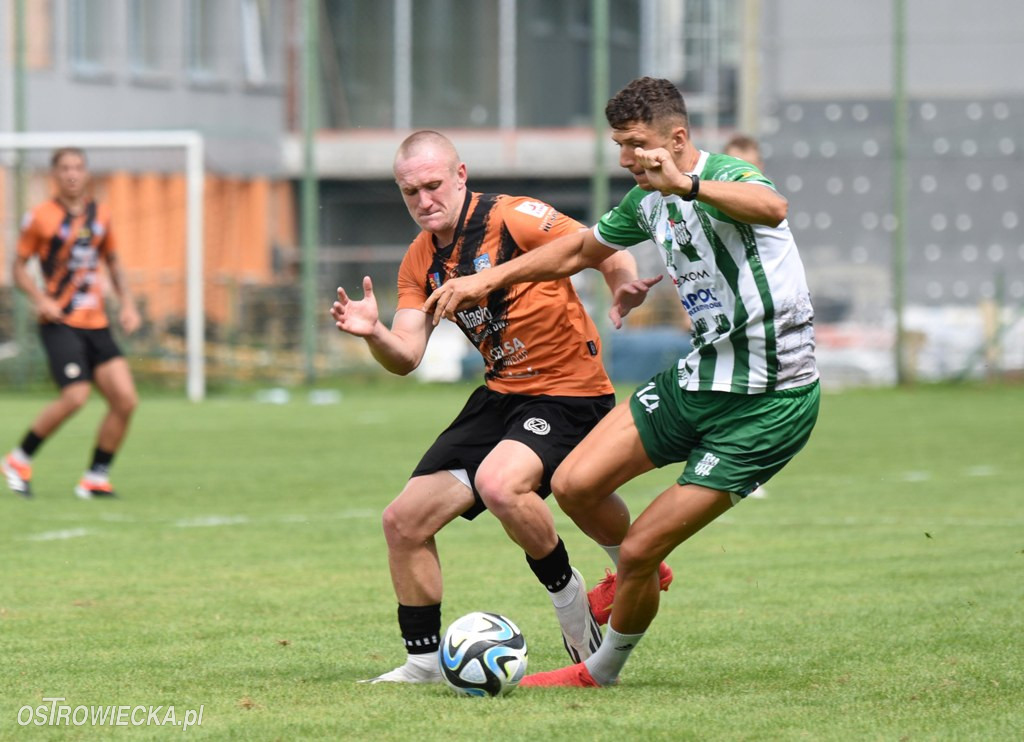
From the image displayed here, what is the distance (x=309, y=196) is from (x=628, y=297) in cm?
1653

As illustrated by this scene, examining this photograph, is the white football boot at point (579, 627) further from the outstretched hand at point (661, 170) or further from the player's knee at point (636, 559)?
the outstretched hand at point (661, 170)

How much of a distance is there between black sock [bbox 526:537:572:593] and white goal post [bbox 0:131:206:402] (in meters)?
14.2

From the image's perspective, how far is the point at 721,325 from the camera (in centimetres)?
546

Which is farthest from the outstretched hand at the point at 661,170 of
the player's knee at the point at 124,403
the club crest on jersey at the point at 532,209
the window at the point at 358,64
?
the window at the point at 358,64

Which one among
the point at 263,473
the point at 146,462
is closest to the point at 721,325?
the point at 263,473

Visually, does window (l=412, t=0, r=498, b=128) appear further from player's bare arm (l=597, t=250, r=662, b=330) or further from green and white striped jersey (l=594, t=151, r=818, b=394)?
green and white striped jersey (l=594, t=151, r=818, b=394)

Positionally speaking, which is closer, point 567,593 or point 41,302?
point 567,593

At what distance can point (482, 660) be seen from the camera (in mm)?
5418

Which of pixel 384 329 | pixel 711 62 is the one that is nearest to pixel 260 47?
pixel 711 62

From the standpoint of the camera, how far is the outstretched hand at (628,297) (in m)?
5.89

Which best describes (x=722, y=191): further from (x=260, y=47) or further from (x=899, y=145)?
(x=260, y=47)

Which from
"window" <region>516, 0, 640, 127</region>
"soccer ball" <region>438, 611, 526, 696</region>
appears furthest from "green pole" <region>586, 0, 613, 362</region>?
"soccer ball" <region>438, 611, 526, 696</region>

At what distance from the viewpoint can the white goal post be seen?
19719 millimetres

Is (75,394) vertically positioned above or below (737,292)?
below
